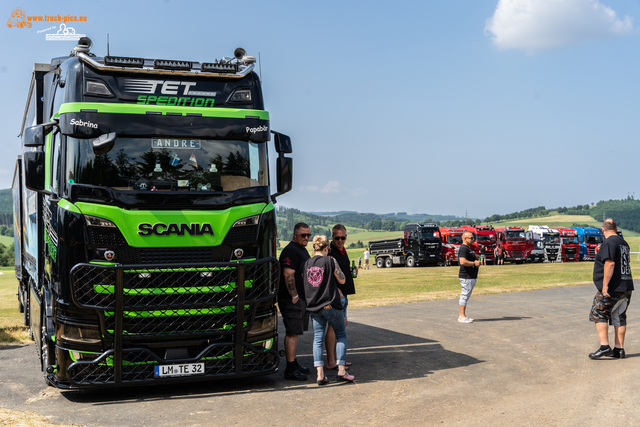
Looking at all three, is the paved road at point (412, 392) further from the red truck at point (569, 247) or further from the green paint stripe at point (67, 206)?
the red truck at point (569, 247)

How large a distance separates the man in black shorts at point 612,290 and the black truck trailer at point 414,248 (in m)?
33.9

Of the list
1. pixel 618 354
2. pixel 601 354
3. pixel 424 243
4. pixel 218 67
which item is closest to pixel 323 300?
pixel 218 67

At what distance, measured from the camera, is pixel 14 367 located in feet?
28.9

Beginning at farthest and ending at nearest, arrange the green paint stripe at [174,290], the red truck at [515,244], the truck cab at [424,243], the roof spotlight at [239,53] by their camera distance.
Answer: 1. the red truck at [515,244]
2. the truck cab at [424,243]
3. the roof spotlight at [239,53]
4. the green paint stripe at [174,290]

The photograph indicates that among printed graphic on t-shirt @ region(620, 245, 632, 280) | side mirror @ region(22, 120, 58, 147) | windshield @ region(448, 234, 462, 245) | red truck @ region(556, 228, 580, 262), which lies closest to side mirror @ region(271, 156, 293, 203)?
side mirror @ region(22, 120, 58, 147)

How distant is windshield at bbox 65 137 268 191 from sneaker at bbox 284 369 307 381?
2.57 metres

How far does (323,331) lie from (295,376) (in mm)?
751

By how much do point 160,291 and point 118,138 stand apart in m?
1.90

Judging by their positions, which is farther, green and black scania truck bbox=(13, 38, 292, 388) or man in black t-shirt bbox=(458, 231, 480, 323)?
man in black t-shirt bbox=(458, 231, 480, 323)

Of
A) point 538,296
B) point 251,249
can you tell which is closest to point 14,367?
point 251,249

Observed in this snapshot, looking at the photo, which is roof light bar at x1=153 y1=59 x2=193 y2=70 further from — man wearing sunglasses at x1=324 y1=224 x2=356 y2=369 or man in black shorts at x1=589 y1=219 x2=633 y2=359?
man in black shorts at x1=589 y1=219 x2=633 y2=359

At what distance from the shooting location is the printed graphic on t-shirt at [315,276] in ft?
24.6

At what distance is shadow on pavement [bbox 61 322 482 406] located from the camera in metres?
7.12

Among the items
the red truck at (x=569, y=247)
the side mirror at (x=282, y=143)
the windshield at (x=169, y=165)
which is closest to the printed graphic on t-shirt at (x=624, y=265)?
the side mirror at (x=282, y=143)
